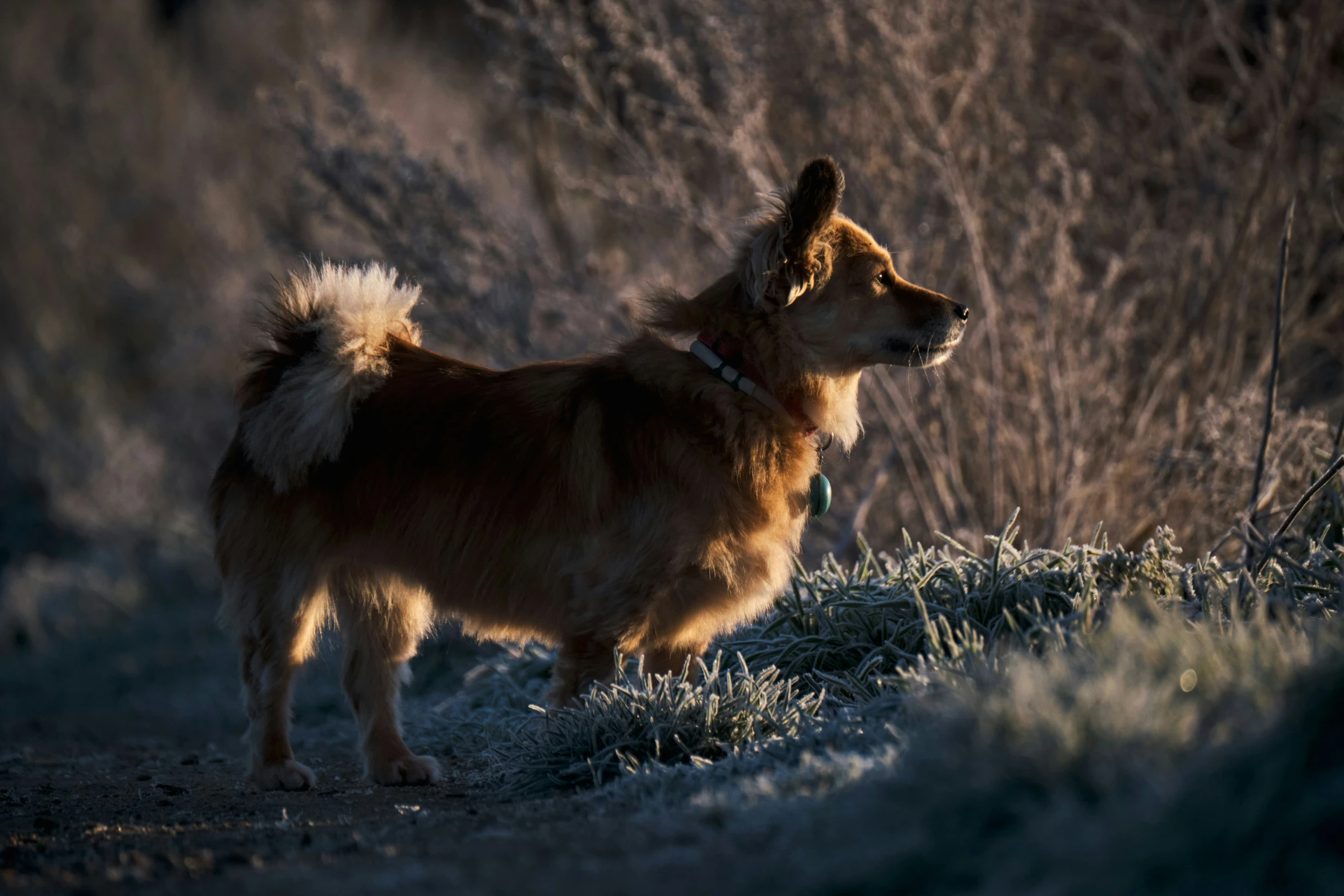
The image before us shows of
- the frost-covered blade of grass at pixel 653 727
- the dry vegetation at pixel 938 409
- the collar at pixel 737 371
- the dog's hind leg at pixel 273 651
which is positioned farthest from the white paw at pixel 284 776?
the collar at pixel 737 371

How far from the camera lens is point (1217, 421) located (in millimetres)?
4750

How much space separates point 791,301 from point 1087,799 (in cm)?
222

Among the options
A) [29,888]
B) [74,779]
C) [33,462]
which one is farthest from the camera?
[33,462]

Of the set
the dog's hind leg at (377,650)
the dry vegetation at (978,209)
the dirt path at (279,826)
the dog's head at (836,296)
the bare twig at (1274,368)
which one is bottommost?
the dirt path at (279,826)

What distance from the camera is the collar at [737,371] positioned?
150 inches

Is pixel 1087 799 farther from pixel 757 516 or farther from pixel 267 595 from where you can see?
pixel 267 595

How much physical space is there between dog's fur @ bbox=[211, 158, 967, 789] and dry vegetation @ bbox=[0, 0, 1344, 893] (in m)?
0.39

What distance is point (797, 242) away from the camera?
382 centimetres

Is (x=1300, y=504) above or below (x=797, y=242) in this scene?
below

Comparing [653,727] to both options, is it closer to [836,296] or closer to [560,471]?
[560,471]

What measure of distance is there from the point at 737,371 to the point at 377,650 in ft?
5.66

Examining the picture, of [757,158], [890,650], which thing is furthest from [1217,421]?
[757,158]

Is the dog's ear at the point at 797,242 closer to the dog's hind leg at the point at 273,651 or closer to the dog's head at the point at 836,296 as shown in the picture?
the dog's head at the point at 836,296

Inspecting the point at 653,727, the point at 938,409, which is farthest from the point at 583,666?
the point at 938,409
